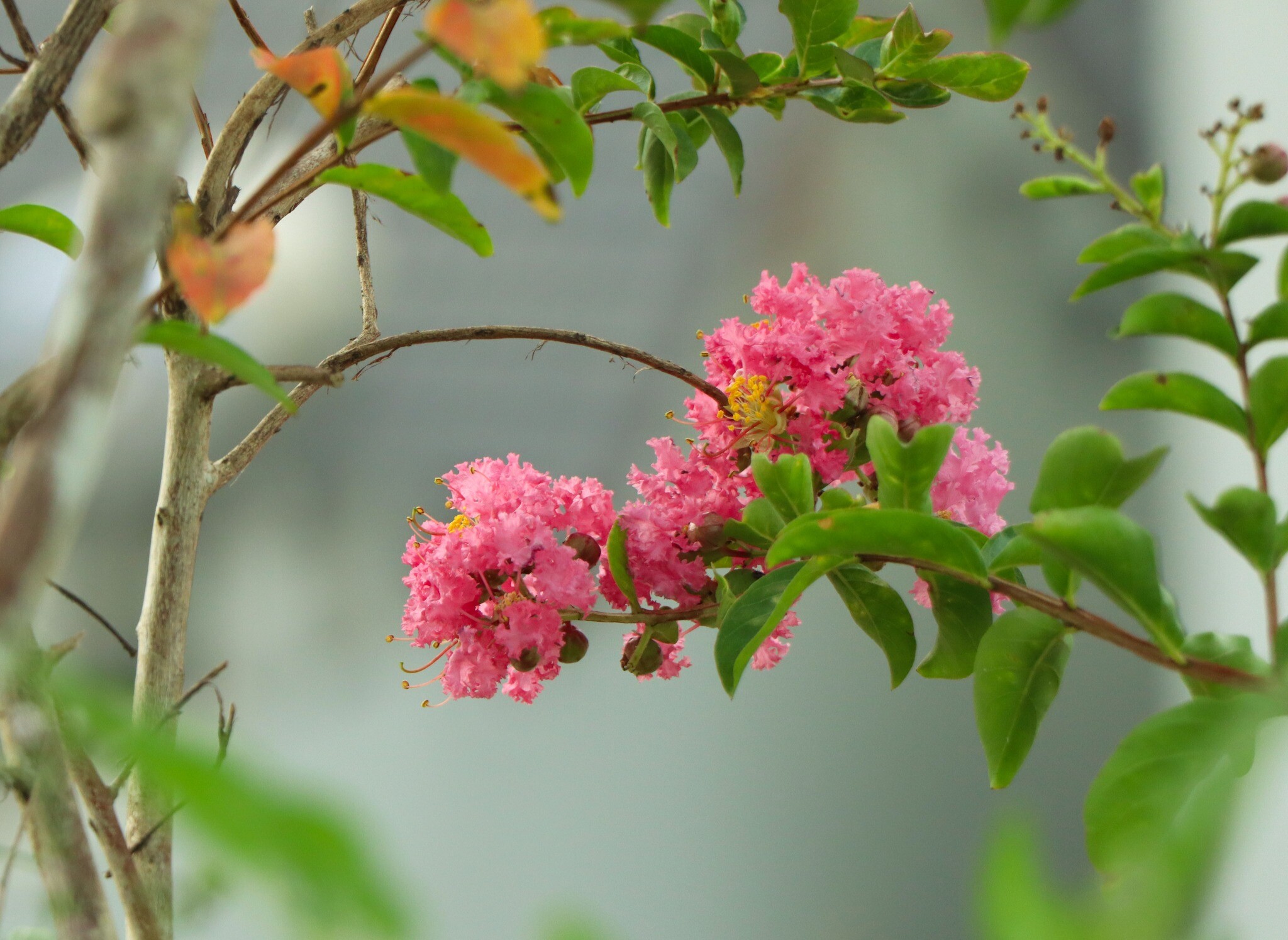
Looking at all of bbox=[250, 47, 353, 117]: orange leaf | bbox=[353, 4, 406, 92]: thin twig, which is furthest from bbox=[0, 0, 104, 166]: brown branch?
bbox=[353, 4, 406, 92]: thin twig

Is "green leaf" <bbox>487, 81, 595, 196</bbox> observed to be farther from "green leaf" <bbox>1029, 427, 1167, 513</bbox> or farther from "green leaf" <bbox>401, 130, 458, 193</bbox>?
"green leaf" <bbox>1029, 427, 1167, 513</bbox>

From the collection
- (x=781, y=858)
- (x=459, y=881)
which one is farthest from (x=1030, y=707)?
(x=459, y=881)

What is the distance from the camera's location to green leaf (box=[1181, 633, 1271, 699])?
0.96 ft

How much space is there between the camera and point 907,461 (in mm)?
317

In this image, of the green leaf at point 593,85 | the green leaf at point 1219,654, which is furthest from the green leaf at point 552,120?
the green leaf at point 1219,654

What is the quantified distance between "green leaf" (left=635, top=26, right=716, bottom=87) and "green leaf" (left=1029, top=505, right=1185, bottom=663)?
0.26 metres

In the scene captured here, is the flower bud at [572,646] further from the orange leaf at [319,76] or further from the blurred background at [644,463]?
the blurred background at [644,463]

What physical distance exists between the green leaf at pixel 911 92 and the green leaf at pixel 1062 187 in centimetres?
14

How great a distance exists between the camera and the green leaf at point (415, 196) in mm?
289

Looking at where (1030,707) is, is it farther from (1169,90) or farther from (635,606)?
(1169,90)

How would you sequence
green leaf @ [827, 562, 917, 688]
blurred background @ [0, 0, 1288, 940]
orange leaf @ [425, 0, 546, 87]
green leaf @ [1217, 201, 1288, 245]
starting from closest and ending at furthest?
orange leaf @ [425, 0, 546, 87] < green leaf @ [1217, 201, 1288, 245] < green leaf @ [827, 562, 917, 688] < blurred background @ [0, 0, 1288, 940]

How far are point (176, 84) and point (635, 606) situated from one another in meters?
0.30

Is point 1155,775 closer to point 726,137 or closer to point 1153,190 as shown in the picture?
point 1153,190

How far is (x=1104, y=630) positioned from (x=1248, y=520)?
2.0 inches
